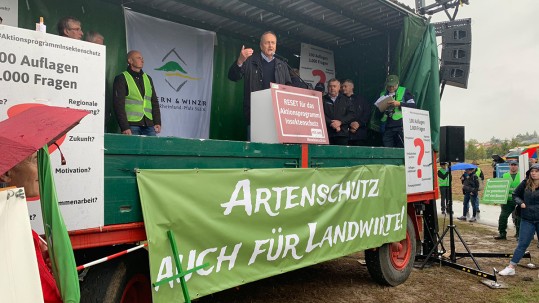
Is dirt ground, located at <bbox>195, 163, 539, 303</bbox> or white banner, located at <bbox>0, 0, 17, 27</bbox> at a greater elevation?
white banner, located at <bbox>0, 0, 17, 27</bbox>

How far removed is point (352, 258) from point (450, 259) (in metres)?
1.55

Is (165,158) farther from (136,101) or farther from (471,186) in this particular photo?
(471,186)

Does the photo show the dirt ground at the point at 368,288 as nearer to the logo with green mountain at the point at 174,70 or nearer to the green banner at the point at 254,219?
the green banner at the point at 254,219

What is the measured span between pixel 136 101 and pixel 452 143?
497 cm

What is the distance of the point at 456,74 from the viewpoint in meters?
6.66

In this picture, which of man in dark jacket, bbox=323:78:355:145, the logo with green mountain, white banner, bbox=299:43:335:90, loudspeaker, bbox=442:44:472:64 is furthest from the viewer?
white banner, bbox=299:43:335:90

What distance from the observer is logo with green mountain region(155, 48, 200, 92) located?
6.21 m

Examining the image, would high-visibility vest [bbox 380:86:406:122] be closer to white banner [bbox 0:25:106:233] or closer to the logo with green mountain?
the logo with green mountain

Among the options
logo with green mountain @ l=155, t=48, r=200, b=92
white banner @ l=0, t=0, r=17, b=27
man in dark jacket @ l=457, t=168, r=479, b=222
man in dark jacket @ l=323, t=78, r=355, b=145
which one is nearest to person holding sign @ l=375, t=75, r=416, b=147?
man in dark jacket @ l=323, t=78, r=355, b=145

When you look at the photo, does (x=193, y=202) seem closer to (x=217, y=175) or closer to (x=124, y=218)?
(x=217, y=175)

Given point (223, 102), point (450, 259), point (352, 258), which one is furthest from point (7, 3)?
point (450, 259)

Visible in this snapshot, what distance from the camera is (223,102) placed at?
712 centimetres

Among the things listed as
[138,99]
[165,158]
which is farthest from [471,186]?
[165,158]

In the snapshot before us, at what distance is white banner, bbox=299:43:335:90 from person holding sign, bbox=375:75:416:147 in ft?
6.03
